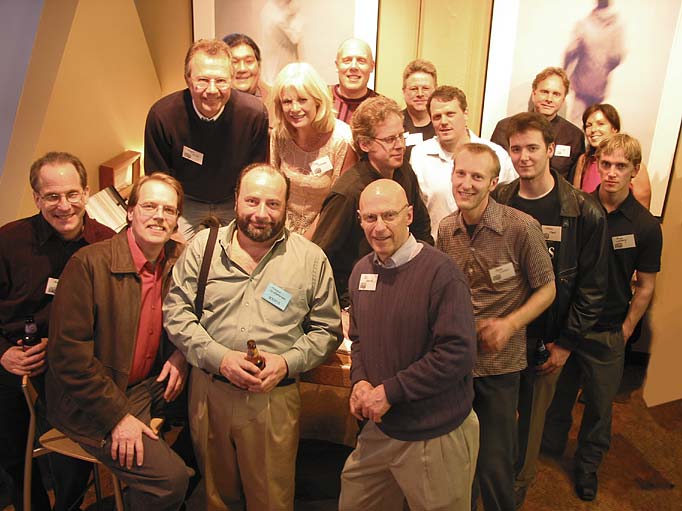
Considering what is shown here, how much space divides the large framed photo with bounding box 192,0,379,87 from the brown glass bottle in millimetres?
2759

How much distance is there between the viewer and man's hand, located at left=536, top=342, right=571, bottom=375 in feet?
8.29

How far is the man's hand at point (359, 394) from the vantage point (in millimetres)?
1985

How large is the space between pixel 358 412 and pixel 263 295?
1.78ft

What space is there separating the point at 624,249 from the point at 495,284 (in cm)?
95

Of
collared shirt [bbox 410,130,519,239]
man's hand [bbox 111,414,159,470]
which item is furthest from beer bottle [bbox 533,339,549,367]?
man's hand [bbox 111,414,159,470]

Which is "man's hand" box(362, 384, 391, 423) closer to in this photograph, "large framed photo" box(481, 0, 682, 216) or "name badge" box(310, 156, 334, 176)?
"name badge" box(310, 156, 334, 176)

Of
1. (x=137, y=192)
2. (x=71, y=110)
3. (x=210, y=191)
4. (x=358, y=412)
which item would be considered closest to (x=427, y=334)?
(x=358, y=412)

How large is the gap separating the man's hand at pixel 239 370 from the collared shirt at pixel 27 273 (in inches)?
31.5

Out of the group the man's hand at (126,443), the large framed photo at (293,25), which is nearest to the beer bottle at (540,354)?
the man's hand at (126,443)

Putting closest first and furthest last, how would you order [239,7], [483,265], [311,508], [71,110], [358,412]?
1. [358,412]
2. [483,265]
3. [311,508]
4. [71,110]
5. [239,7]

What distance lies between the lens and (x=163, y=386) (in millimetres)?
2301

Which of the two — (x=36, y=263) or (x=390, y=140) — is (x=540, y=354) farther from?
(x=36, y=263)

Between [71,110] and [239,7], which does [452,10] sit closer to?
[239,7]

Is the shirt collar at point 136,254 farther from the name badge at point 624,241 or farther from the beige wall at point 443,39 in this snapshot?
the beige wall at point 443,39
